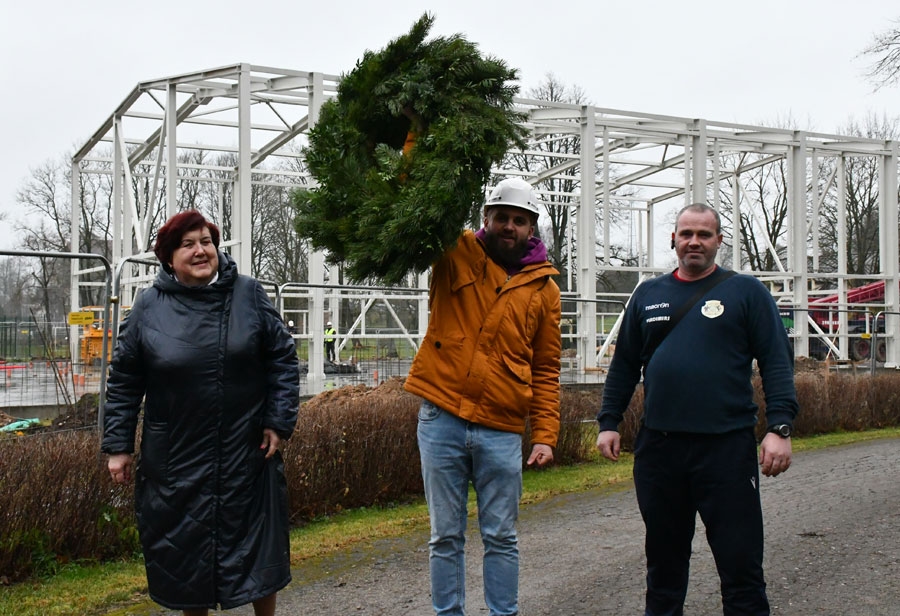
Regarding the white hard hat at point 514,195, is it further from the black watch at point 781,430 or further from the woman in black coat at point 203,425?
the black watch at point 781,430

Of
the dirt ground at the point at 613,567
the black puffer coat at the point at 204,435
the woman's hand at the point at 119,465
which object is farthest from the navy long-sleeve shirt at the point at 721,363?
the woman's hand at the point at 119,465

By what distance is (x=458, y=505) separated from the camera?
14.0ft

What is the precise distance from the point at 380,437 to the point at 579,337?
869 centimetres

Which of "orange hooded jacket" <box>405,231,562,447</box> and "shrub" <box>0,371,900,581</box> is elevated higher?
"orange hooded jacket" <box>405,231,562,447</box>

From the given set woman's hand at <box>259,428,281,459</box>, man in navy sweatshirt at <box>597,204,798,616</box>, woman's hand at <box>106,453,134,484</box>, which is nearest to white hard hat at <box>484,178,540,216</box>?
man in navy sweatshirt at <box>597,204,798,616</box>

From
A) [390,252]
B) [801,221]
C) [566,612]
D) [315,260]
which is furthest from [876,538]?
[801,221]

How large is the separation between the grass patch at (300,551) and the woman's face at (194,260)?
2265 millimetres

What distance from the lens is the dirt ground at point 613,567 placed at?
5.32 meters

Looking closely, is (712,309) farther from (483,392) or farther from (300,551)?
(300,551)

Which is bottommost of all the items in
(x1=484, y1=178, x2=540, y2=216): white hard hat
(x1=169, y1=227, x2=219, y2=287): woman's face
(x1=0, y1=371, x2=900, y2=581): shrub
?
(x1=0, y1=371, x2=900, y2=581): shrub

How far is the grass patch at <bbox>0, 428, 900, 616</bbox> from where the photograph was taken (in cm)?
543

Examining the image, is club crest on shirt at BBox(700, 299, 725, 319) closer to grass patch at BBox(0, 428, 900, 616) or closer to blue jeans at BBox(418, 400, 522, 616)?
blue jeans at BBox(418, 400, 522, 616)

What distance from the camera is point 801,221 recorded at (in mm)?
22844

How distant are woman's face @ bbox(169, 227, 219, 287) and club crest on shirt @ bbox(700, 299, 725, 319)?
2190mm
